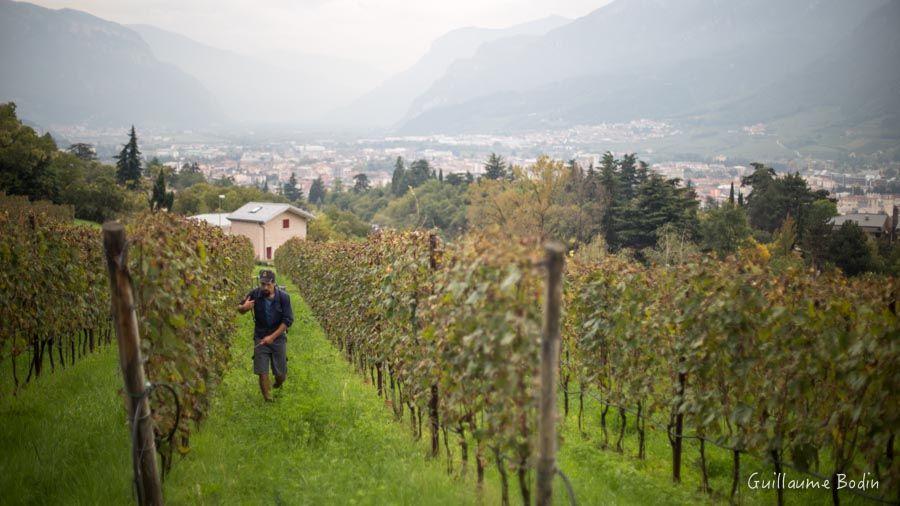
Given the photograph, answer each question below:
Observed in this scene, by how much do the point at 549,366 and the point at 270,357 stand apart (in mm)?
6761

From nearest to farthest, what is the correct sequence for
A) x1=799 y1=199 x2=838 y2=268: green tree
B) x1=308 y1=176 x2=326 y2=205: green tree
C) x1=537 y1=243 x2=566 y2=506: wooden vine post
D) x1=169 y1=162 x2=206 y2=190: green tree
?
x1=537 y1=243 x2=566 y2=506: wooden vine post → x1=799 y1=199 x2=838 y2=268: green tree → x1=169 y1=162 x2=206 y2=190: green tree → x1=308 y1=176 x2=326 y2=205: green tree

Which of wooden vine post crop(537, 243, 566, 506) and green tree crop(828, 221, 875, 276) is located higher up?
wooden vine post crop(537, 243, 566, 506)

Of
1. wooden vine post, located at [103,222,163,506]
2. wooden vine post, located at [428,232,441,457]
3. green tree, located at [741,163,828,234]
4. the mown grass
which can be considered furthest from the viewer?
green tree, located at [741,163,828,234]

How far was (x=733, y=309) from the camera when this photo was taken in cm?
635

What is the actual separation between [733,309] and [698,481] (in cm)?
237

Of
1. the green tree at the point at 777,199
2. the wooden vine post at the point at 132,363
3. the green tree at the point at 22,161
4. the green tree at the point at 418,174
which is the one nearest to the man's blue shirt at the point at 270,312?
the wooden vine post at the point at 132,363

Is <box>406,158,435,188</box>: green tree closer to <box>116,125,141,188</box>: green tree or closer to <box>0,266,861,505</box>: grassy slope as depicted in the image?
<box>116,125,141,188</box>: green tree

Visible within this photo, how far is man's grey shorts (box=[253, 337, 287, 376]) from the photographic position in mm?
8938

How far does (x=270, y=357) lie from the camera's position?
30.7 feet

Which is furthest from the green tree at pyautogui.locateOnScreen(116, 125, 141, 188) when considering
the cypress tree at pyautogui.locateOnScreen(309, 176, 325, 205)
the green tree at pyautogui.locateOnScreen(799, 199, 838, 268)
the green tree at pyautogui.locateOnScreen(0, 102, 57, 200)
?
the green tree at pyautogui.locateOnScreen(799, 199, 838, 268)

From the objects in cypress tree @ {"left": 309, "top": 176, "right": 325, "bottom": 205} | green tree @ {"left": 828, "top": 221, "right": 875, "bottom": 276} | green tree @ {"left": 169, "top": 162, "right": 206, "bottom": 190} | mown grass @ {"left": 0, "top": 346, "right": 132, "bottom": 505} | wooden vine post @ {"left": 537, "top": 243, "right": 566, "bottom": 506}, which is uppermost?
wooden vine post @ {"left": 537, "top": 243, "right": 566, "bottom": 506}

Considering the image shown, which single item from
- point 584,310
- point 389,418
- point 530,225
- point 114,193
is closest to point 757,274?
point 584,310

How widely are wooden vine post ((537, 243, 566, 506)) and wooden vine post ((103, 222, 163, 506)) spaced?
10.0ft

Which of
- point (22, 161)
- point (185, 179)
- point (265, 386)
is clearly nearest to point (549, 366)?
point (265, 386)
